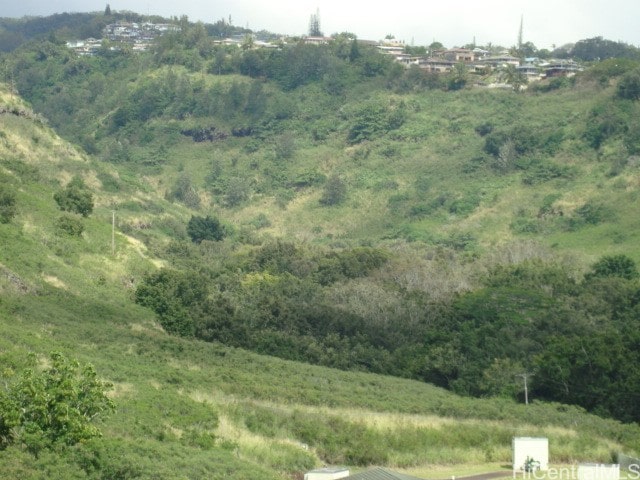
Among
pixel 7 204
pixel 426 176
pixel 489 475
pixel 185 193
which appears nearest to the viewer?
pixel 489 475

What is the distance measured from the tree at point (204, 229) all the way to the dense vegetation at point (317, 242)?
0.23 meters

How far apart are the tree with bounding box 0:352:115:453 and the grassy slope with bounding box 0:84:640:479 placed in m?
0.70

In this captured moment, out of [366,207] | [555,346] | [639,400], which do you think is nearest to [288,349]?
[555,346]

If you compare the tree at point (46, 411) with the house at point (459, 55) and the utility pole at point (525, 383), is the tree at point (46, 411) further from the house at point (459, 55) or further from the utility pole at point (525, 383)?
the house at point (459, 55)

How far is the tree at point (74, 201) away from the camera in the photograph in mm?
72375

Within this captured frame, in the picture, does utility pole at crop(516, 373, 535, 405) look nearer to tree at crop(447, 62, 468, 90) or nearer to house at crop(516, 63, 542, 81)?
tree at crop(447, 62, 468, 90)

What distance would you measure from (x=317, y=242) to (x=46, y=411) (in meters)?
69.6

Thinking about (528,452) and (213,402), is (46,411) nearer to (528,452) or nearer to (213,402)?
(213,402)

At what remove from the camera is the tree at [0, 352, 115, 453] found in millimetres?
28344

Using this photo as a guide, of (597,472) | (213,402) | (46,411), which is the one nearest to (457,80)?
(213,402)

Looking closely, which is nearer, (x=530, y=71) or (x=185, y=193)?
(x=185, y=193)

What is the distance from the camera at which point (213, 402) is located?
40.7m

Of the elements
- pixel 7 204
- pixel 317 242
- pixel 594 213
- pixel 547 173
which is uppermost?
pixel 7 204

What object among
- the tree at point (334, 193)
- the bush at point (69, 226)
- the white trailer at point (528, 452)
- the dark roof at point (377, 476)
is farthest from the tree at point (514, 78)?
the dark roof at point (377, 476)
